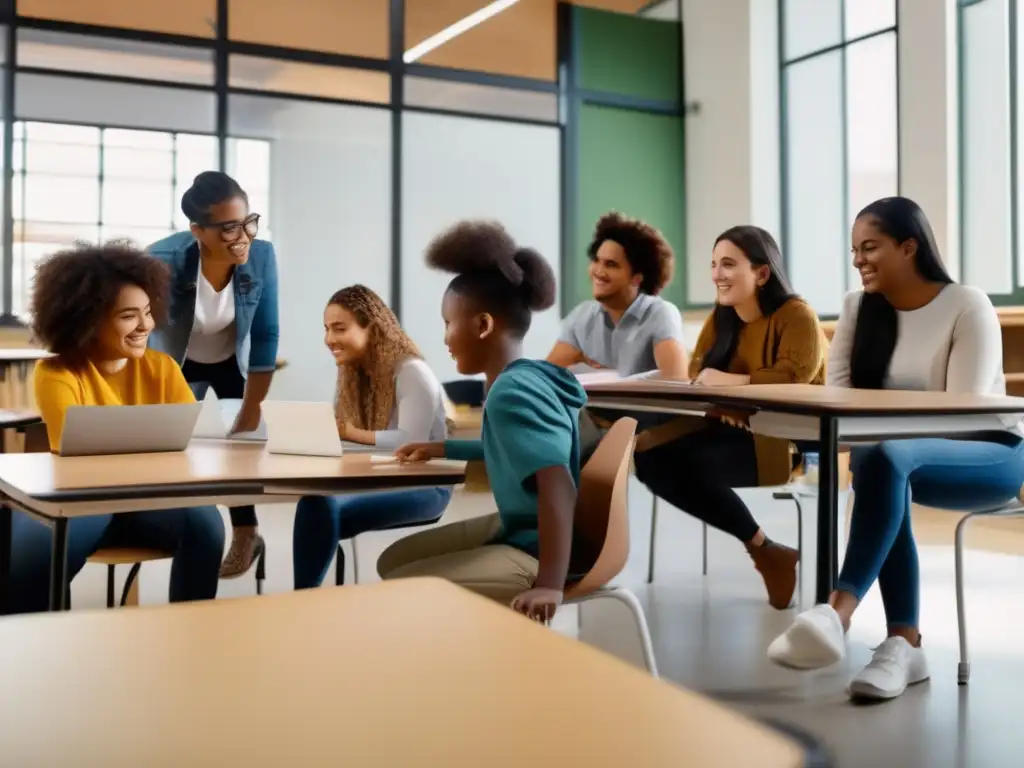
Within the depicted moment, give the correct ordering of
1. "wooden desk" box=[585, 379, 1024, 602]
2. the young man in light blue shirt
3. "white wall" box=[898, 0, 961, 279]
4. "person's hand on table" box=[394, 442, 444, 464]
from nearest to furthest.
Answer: "person's hand on table" box=[394, 442, 444, 464] → "wooden desk" box=[585, 379, 1024, 602] → the young man in light blue shirt → "white wall" box=[898, 0, 961, 279]

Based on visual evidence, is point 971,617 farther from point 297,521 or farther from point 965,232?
point 965,232

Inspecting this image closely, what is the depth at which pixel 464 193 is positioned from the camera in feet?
23.7

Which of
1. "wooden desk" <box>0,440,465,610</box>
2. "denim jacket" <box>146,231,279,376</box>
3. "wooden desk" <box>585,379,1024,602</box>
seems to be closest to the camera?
"wooden desk" <box>0,440,465,610</box>

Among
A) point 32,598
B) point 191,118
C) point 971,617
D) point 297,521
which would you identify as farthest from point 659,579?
point 191,118

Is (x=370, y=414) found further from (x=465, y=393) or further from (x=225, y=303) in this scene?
(x=465, y=393)

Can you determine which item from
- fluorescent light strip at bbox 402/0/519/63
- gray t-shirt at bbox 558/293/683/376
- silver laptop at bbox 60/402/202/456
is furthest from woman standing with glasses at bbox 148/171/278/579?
fluorescent light strip at bbox 402/0/519/63

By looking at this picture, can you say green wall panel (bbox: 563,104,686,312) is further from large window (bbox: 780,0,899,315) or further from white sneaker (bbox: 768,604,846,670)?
white sneaker (bbox: 768,604,846,670)

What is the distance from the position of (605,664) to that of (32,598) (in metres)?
1.72

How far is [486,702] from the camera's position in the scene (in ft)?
1.67

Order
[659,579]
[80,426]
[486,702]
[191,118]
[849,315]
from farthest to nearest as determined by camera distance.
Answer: [191,118] < [659,579] < [849,315] < [80,426] < [486,702]

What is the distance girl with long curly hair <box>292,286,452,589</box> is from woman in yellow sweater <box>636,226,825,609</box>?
2.59 feet

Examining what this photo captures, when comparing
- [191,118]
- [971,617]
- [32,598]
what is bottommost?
[971,617]

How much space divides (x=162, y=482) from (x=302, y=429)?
0.45 meters

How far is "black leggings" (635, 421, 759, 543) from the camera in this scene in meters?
3.07
